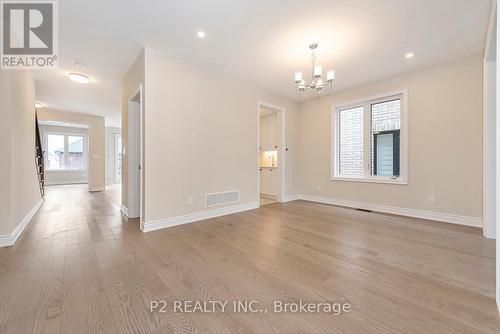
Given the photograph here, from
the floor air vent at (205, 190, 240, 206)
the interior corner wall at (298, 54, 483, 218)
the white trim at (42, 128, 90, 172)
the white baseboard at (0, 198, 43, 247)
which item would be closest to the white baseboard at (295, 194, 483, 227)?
the interior corner wall at (298, 54, 483, 218)

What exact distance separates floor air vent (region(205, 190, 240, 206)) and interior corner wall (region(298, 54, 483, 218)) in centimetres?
278

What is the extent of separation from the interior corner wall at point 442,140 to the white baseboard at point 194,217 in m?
2.64

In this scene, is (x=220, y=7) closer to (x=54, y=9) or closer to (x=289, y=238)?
(x=54, y=9)

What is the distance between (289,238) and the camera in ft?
8.80

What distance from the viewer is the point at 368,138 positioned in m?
4.46

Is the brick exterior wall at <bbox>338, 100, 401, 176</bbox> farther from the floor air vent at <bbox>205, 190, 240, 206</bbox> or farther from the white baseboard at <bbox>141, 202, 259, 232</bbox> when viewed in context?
the floor air vent at <bbox>205, 190, 240, 206</bbox>

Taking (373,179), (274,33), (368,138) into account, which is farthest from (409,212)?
(274,33)

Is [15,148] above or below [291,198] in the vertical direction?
above

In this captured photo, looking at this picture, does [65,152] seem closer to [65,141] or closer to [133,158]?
[65,141]

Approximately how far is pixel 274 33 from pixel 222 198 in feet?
9.26

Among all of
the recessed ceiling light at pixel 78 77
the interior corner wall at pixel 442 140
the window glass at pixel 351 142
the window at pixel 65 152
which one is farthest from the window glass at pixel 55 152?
the interior corner wall at pixel 442 140

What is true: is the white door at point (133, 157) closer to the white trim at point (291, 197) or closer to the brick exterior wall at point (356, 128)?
the white trim at point (291, 197)

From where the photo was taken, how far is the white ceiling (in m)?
2.20

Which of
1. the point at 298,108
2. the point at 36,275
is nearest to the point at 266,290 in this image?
the point at 36,275
